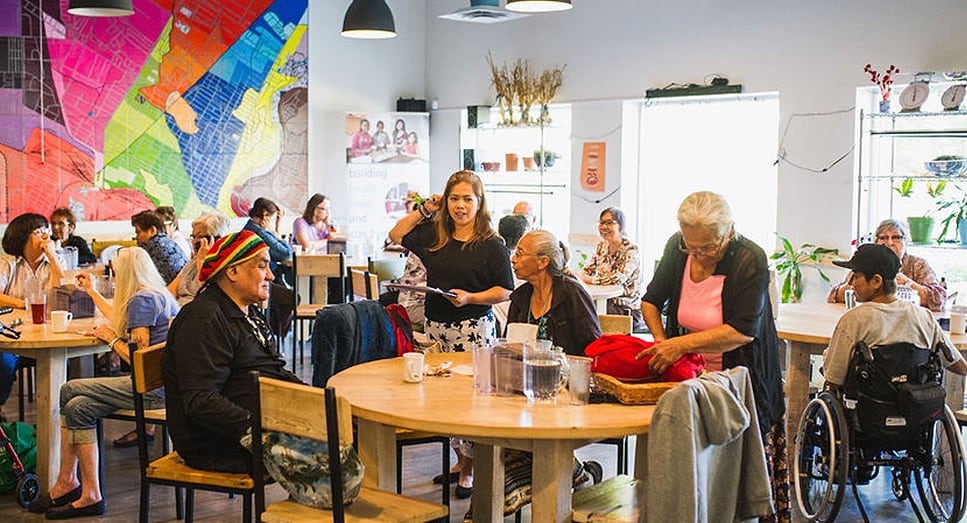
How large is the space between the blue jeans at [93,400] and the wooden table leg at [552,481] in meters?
1.90

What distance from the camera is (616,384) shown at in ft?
10.9

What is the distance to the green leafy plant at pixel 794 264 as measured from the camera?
7949 mm

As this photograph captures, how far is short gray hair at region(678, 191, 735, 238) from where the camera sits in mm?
3535

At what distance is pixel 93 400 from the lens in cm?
438

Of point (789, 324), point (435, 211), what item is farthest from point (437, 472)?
point (789, 324)

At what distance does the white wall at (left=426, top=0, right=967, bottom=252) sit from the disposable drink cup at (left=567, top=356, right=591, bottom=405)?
16.5ft

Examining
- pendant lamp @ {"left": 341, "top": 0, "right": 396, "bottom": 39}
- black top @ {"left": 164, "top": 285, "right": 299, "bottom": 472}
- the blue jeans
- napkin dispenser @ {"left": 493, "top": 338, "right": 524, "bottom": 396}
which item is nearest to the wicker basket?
napkin dispenser @ {"left": 493, "top": 338, "right": 524, "bottom": 396}

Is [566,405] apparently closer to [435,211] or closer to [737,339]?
[737,339]

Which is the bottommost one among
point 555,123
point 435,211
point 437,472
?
point 437,472

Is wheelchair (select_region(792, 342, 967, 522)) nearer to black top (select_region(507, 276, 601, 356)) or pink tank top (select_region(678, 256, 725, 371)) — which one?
pink tank top (select_region(678, 256, 725, 371))

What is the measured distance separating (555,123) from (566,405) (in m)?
7.32

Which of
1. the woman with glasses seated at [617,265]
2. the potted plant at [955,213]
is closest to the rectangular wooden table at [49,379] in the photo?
the woman with glasses seated at [617,265]

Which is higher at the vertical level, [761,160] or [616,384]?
[761,160]

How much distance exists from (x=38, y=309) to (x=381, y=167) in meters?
6.41
